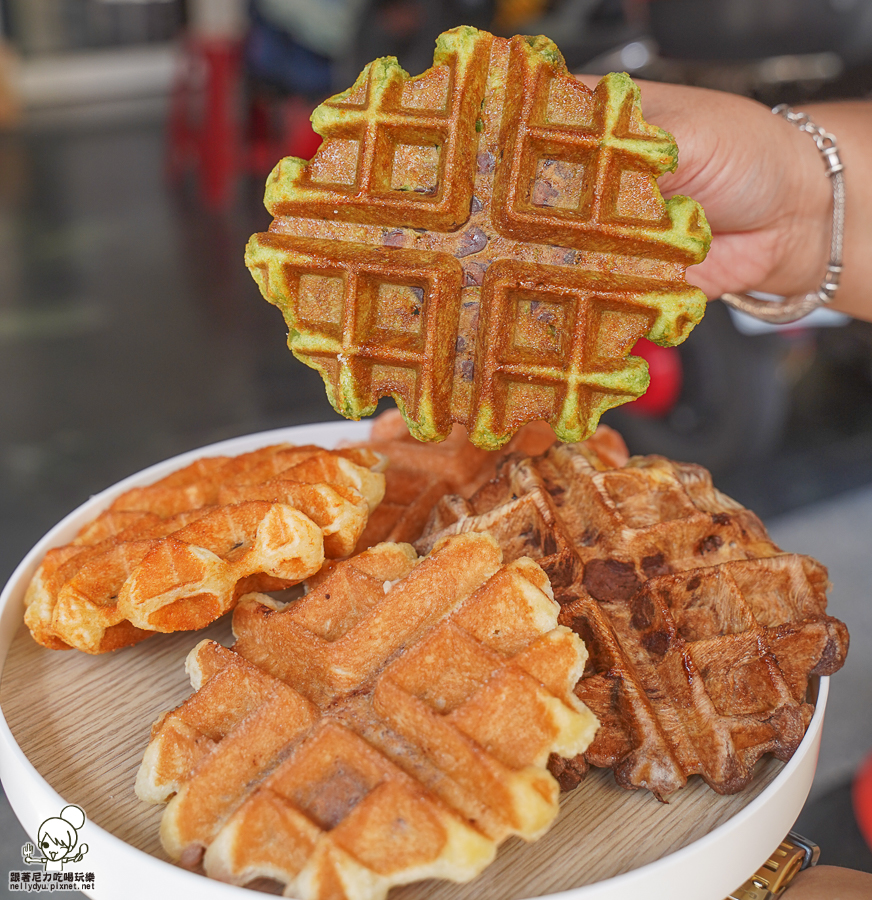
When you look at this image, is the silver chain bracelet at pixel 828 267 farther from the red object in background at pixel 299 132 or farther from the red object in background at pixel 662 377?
the red object in background at pixel 299 132

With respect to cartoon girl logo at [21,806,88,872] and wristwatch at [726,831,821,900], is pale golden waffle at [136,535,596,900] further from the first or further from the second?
wristwatch at [726,831,821,900]

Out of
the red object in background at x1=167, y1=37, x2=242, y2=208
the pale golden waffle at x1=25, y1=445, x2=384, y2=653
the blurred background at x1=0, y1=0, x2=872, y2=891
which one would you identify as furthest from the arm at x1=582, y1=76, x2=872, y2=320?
the red object in background at x1=167, y1=37, x2=242, y2=208

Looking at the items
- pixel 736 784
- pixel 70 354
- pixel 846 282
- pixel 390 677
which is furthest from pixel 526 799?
pixel 70 354

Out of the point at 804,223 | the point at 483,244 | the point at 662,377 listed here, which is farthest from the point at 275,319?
the point at 483,244

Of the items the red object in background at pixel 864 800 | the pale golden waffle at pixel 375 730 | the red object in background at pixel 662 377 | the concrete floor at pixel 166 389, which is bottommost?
the red object in background at pixel 864 800

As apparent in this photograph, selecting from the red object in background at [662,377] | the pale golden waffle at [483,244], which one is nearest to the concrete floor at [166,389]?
the red object in background at [662,377]

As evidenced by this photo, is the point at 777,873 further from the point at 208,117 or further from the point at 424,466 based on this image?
the point at 208,117
